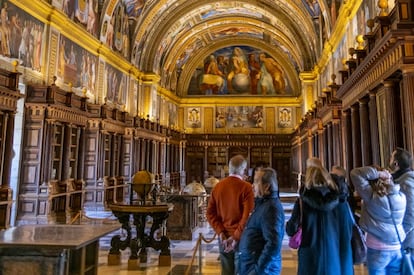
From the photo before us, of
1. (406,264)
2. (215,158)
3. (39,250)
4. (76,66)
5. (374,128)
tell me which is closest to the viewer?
(39,250)

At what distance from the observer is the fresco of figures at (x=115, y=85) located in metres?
16.9

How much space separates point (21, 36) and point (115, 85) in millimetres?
7412

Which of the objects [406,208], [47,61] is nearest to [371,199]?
[406,208]

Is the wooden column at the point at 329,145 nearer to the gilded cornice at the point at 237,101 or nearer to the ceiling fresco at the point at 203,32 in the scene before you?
the ceiling fresco at the point at 203,32

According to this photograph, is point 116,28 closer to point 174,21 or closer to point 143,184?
point 174,21

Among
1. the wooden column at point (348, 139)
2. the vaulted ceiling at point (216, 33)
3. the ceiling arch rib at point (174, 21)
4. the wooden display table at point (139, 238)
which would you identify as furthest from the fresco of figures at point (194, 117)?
the wooden display table at point (139, 238)

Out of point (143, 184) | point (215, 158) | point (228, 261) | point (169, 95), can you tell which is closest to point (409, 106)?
point (228, 261)

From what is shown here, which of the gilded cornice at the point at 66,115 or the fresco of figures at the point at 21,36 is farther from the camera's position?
the gilded cornice at the point at 66,115

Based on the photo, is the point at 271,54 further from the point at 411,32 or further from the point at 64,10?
the point at 411,32

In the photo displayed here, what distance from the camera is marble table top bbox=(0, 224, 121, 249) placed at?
10.5ft

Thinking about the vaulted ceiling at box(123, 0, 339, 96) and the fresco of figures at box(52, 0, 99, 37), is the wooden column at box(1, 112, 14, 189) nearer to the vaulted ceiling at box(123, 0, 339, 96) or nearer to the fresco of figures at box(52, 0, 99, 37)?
the fresco of figures at box(52, 0, 99, 37)

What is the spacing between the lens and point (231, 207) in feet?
→ 12.6

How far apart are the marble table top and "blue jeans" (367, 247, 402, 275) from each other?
9.53 ft

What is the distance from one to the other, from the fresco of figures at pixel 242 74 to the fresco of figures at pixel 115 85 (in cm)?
1158
